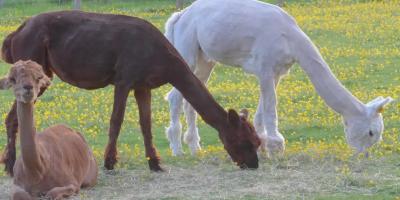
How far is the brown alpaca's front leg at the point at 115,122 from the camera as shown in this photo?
9656 mm

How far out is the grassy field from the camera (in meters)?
8.73

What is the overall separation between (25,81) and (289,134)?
659cm

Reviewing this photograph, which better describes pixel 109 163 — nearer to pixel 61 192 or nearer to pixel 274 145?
pixel 61 192

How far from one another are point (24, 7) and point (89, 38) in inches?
1006

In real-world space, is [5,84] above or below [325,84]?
above

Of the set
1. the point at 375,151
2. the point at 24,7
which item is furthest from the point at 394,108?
the point at 24,7

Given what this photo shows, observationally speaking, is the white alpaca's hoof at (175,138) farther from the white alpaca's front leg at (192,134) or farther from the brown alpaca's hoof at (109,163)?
the brown alpaca's hoof at (109,163)

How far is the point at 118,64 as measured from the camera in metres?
9.68

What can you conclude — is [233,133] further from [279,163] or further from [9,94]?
[9,94]

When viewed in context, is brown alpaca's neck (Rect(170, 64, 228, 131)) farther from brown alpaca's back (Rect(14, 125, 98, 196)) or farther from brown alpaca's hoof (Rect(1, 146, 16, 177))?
brown alpaca's hoof (Rect(1, 146, 16, 177))

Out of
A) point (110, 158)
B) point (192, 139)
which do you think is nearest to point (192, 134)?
point (192, 139)

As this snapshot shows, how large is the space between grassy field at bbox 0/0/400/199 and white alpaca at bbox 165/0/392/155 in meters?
0.31

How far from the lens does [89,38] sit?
387 inches

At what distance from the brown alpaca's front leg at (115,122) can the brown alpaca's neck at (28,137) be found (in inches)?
69.1
